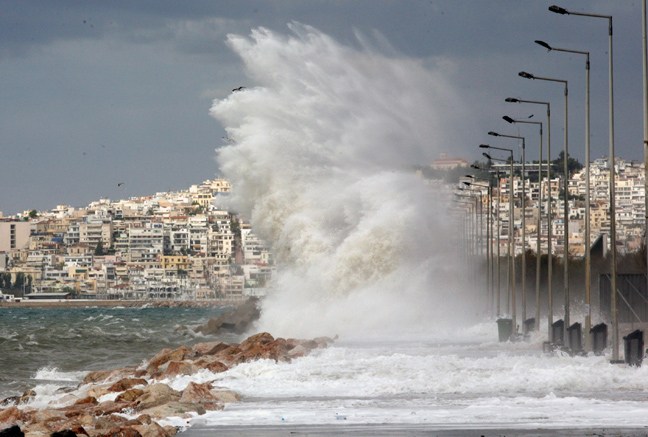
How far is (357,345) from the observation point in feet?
112

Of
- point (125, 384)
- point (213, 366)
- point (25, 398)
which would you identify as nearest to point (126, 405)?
point (125, 384)

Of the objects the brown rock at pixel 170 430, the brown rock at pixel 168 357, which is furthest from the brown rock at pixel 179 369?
→ the brown rock at pixel 170 430

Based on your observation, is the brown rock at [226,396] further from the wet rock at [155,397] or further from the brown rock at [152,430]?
the brown rock at [152,430]

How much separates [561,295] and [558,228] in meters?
54.5

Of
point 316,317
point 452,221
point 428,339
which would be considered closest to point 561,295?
point 452,221

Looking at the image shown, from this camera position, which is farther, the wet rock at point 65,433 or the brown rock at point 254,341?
the brown rock at point 254,341

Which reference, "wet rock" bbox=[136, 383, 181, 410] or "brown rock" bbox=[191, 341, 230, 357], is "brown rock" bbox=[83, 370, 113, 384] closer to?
"brown rock" bbox=[191, 341, 230, 357]

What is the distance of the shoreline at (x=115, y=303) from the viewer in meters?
184

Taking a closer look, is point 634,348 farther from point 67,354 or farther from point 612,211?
point 67,354

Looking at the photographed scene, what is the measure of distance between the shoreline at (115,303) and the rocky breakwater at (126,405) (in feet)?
517

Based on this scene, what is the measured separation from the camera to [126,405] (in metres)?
17.2

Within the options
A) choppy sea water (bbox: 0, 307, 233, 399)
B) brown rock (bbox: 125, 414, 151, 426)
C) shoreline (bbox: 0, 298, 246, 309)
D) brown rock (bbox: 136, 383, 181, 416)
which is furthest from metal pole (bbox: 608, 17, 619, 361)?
shoreline (bbox: 0, 298, 246, 309)

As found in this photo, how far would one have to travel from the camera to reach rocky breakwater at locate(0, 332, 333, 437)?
46.2 feet

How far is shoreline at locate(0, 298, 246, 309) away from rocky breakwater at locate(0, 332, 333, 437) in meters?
158
